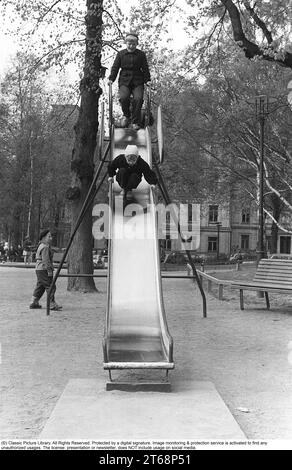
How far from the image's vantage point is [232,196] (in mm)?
40188

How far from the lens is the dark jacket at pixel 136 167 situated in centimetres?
1061

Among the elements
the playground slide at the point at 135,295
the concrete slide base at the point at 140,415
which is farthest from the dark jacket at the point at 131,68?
the concrete slide base at the point at 140,415

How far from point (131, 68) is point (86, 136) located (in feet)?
16.3

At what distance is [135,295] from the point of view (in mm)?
8539

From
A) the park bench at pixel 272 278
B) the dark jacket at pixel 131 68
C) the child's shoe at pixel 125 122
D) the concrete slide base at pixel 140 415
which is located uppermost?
the dark jacket at pixel 131 68

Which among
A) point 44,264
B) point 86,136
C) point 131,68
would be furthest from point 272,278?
point 86,136

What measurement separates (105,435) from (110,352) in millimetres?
2396

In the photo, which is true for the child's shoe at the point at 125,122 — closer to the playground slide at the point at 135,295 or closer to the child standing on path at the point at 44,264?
the playground slide at the point at 135,295

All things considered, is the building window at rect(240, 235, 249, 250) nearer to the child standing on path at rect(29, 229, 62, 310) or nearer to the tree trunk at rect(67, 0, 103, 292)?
the tree trunk at rect(67, 0, 103, 292)

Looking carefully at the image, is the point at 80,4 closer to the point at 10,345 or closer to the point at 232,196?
the point at 10,345

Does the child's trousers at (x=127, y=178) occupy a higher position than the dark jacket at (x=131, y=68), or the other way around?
the dark jacket at (x=131, y=68)

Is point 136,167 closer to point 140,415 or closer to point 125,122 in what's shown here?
point 125,122

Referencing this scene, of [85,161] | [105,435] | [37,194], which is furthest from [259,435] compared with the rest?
[37,194]

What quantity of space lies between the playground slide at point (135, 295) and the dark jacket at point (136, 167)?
0.51 metres
